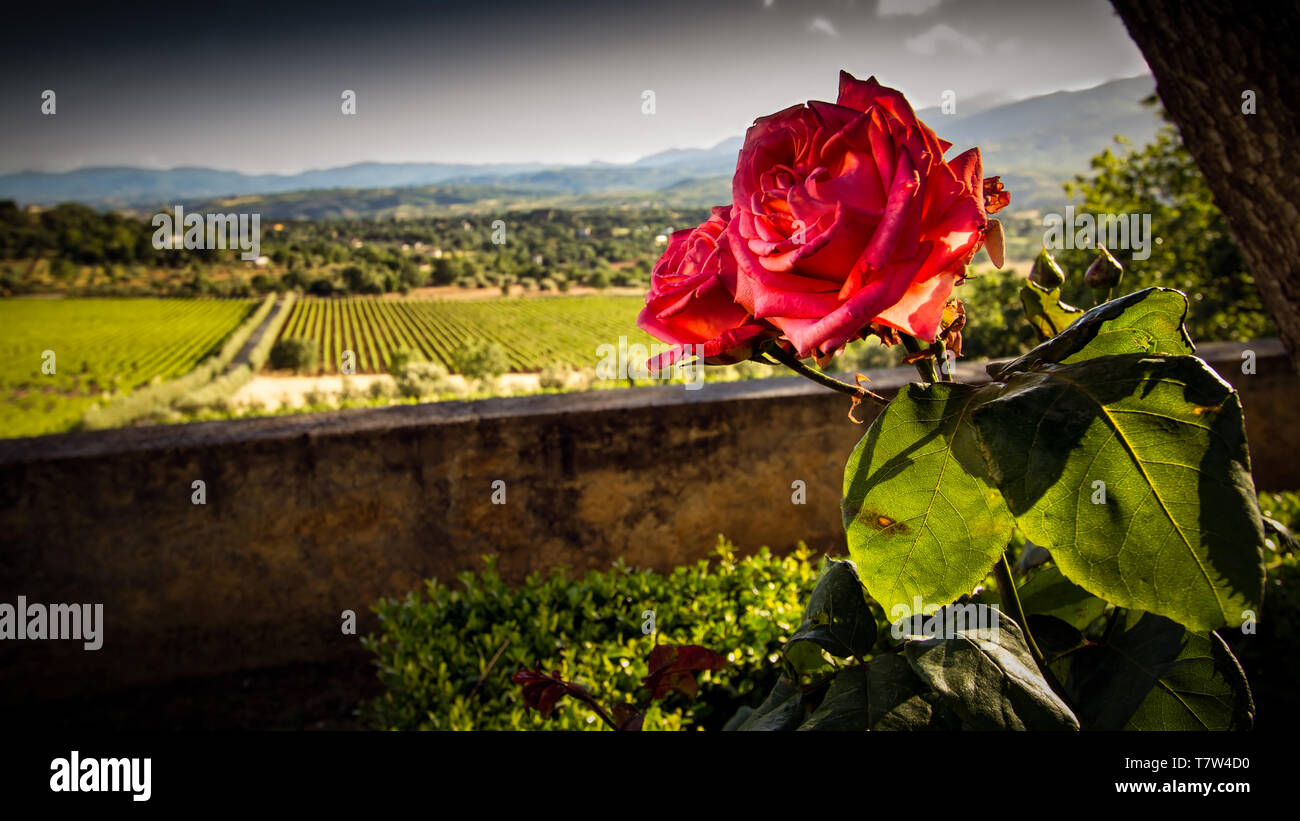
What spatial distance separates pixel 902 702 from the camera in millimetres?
699

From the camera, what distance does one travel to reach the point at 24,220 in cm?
1455

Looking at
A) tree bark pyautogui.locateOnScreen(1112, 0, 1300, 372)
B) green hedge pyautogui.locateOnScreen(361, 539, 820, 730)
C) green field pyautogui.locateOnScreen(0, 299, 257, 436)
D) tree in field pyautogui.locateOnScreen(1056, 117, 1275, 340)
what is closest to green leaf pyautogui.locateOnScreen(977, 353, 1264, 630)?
green hedge pyautogui.locateOnScreen(361, 539, 820, 730)

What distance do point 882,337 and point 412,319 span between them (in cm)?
1091

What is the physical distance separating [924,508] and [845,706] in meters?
0.27

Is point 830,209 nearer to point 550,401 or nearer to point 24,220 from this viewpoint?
point 550,401

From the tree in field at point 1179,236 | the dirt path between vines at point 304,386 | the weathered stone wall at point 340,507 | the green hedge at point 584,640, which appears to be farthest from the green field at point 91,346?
the tree in field at point 1179,236

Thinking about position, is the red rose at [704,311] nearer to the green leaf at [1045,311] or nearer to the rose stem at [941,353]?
the rose stem at [941,353]

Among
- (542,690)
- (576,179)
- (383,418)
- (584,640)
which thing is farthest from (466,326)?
(576,179)

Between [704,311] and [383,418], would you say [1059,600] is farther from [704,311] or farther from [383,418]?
[383,418]

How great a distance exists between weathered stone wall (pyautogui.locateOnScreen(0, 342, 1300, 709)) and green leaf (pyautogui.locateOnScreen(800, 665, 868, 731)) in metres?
2.54

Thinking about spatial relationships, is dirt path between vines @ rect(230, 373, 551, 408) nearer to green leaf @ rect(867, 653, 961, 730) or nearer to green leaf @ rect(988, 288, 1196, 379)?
green leaf @ rect(867, 653, 961, 730)

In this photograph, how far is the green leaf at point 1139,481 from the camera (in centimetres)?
47
